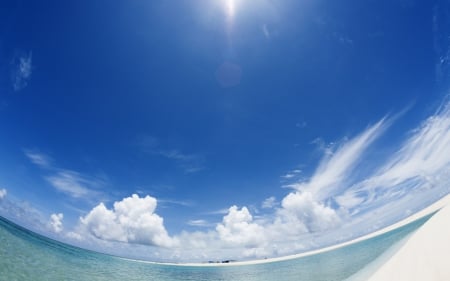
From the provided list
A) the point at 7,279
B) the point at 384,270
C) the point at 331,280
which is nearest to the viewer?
the point at 384,270

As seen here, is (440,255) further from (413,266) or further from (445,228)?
(445,228)

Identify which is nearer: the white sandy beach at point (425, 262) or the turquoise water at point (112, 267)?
the white sandy beach at point (425, 262)

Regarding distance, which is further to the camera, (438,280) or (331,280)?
(331,280)

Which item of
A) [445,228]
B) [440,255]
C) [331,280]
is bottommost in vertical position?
[331,280]

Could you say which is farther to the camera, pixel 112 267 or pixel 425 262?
pixel 112 267

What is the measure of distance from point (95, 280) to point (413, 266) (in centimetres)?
3269

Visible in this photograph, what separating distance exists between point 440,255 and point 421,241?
4.31 meters

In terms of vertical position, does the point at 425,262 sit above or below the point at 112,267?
above

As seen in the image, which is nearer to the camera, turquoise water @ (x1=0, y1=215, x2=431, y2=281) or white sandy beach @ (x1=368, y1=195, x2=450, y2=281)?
white sandy beach @ (x1=368, y1=195, x2=450, y2=281)

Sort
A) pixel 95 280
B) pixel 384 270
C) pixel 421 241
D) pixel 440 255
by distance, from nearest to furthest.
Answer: pixel 440 255 < pixel 384 270 < pixel 421 241 < pixel 95 280

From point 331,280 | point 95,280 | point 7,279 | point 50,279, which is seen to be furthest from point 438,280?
point 95,280

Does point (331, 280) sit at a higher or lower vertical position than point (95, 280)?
higher

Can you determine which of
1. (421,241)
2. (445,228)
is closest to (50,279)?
(421,241)

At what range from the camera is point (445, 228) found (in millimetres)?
12984
